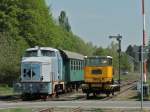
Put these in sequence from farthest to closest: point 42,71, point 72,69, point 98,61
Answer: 1. point 72,69
2. point 98,61
3. point 42,71

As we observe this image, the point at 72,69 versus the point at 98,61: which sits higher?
the point at 98,61

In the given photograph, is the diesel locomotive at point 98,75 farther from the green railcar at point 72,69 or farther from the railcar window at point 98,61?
the green railcar at point 72,69

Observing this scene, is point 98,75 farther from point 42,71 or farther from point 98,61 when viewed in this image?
point 42,71

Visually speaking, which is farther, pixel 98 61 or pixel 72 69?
pixel 72 69

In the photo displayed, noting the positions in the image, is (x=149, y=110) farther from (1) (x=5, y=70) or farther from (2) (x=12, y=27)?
(2) (x=12, y=27)

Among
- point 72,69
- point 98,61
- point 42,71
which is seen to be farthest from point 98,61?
point 72,69

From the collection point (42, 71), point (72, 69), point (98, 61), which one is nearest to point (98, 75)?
point (98, 61)

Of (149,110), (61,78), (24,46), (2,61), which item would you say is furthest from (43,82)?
(24,46)

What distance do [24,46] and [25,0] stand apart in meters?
9.86

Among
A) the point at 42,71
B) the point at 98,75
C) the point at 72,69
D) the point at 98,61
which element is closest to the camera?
the point at 42,71

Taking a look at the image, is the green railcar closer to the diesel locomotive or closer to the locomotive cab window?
the locomotive cab window

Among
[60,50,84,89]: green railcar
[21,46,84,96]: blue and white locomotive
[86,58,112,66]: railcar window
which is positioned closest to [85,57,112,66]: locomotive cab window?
[86,58,112,66]: railcar window

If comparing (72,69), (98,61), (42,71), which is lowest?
(42,71)

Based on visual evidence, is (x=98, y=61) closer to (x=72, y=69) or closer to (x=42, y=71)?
(x=42, y=71)
